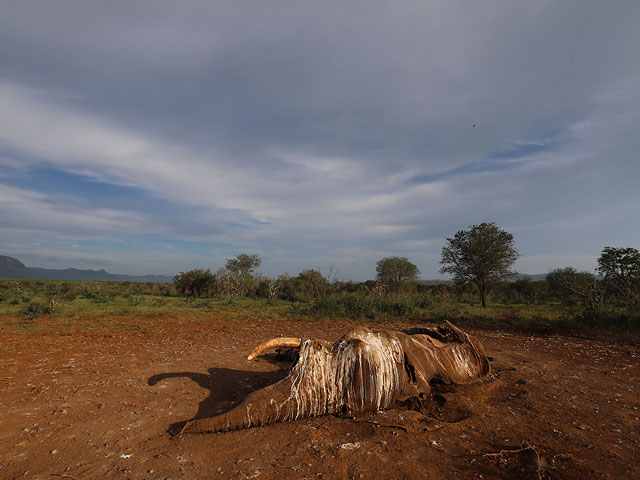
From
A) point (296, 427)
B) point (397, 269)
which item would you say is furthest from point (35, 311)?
point (397, 269)

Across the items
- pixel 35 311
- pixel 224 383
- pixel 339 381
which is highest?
pixel 339 381

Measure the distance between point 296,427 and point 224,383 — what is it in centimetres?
255

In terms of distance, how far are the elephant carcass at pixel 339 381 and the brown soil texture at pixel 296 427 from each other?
0.49 ft

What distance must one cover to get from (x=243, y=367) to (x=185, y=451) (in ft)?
11.3

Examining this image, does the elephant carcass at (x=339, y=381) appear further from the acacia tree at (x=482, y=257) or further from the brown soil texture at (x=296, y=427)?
the acacia tree at (x=482, y=257)

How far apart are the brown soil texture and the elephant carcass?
0.15 m

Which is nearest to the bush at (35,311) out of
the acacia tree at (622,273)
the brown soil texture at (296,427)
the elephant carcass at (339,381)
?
the brown soil texture at (296,427)

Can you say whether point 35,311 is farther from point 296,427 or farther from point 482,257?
point 482,257

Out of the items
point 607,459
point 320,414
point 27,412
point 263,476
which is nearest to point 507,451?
point 607,459

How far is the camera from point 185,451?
11.3ft

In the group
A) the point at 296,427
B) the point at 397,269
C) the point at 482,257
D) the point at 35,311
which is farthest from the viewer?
the point at 397,269

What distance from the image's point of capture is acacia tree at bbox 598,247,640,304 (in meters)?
14.9

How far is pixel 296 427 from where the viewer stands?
3.86 m

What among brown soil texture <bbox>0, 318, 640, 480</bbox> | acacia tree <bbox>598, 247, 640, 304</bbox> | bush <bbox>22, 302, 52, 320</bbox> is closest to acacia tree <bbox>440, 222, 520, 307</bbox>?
acacia tree <bbox>598, 247, 640, 304</bbox>
